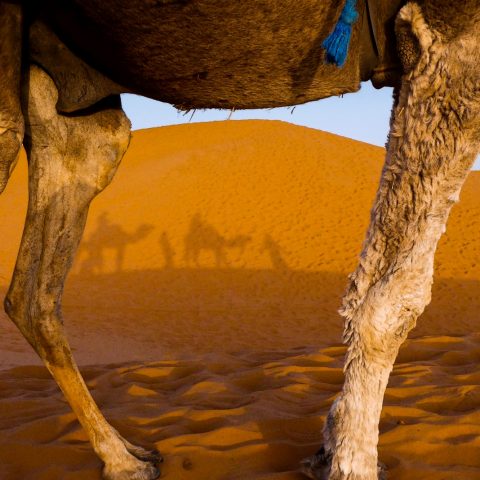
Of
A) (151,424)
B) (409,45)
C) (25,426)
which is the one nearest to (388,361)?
(409,45)

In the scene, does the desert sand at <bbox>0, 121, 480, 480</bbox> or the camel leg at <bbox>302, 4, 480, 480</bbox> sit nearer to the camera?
the camel leg at <bbox>302, 4, 480, 480</bbox>

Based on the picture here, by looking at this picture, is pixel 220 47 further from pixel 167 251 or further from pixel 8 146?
pixel 167 251

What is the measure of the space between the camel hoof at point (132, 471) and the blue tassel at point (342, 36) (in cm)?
196

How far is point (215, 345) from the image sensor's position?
31.1 ft

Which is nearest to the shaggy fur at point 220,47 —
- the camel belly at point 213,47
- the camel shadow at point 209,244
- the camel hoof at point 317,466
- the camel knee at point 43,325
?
the camel belly at point 213,47

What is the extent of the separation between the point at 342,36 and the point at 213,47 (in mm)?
441

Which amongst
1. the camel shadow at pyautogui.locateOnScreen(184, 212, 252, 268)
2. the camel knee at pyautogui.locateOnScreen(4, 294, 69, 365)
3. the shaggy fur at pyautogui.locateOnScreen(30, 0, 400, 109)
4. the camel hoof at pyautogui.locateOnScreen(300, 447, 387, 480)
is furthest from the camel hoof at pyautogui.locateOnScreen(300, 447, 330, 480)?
the camel shadow at pyautogui.locateOnScreen(184, 212, 252, 268)

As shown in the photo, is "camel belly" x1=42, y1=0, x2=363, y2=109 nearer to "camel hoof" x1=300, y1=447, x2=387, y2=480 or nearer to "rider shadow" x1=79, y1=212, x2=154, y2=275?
"camel hoof" x1=300, y1=447, x2=387, y2=480

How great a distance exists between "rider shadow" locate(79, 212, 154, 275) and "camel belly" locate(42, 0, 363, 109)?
14.7 metres

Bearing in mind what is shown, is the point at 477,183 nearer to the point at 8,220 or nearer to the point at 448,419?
the point at 8,220

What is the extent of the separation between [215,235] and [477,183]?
519 inches

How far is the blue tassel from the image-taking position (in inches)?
76.2

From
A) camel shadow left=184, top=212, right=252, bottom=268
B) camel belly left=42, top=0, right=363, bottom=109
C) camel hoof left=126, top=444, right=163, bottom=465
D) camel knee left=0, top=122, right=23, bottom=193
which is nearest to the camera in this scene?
camel belly left=42, top=0, right=363, bottom=109

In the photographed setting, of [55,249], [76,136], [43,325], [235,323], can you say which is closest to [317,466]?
[43,325]
